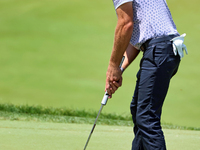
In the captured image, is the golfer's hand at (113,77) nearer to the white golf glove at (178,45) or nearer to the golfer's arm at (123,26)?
the golfer's arm at (123,26)

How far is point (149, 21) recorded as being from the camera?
187 centimetres

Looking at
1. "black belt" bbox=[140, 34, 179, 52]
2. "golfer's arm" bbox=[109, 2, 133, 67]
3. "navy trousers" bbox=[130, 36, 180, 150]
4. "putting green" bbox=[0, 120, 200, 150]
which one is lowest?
"putting green" bbox=[0, 120, 200, 150]

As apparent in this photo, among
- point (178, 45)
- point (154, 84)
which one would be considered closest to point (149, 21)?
point (178, 45)

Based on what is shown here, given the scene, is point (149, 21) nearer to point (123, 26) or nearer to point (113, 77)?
point (123, 26)

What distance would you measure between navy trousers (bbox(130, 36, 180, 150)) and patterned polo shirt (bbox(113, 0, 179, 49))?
0.05m

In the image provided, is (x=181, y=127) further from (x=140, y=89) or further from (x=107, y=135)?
(x=140, y=89)

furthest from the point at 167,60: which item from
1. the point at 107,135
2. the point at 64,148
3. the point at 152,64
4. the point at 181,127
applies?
the point at 181,127

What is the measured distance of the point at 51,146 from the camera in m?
2.96

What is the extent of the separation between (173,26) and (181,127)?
3.87 m

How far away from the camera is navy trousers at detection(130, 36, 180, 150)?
1.83 m

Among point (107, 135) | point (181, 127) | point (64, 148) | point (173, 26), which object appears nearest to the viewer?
point (173, 26)

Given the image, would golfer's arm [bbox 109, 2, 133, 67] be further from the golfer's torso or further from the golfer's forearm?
the golfer's torso

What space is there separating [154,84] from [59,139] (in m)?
1.86

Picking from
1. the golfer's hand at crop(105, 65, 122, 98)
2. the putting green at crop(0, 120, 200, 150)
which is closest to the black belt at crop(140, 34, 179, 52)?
the golfer's hand at crop(105, 65, 122, 98)
